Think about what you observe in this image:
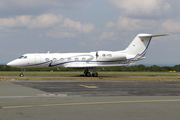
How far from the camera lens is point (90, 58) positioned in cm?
3634

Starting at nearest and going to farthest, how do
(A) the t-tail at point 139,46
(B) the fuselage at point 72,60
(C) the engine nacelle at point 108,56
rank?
1. (B) the fuselage at point 72,60
2. (C) the engine nacelle at point 108,56
3. (A) the t-tail at point 139,46

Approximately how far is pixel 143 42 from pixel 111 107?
3053cm

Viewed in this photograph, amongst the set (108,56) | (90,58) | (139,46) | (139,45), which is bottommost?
(90,58)

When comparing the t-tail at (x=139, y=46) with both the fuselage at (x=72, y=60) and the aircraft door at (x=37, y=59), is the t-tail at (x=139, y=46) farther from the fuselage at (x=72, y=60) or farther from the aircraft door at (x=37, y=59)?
the aircraft door at (x=37, y=59)

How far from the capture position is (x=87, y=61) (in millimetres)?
36281

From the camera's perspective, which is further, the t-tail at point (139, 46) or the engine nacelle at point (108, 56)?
the t-tail at point (139, 46)

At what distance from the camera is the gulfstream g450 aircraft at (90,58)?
34625 mm

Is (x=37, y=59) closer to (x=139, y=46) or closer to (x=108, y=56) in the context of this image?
(x=108, y=56)

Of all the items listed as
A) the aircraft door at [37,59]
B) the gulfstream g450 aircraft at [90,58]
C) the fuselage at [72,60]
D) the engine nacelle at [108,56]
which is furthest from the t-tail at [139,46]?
the aircraft door at [37,59]

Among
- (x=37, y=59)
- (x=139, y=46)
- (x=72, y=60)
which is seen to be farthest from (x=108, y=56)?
(x=37, y=59)

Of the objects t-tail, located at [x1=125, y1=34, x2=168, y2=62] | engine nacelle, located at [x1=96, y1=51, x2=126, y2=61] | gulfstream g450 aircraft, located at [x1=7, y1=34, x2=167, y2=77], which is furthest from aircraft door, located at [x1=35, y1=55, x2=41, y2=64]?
t-tail, located at [x1=125, y1=34, x2=168, y2=62]

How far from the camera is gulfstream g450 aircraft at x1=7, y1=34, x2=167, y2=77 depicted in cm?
3462

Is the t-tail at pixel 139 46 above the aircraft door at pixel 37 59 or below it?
above

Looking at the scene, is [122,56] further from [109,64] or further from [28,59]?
[28,59]
